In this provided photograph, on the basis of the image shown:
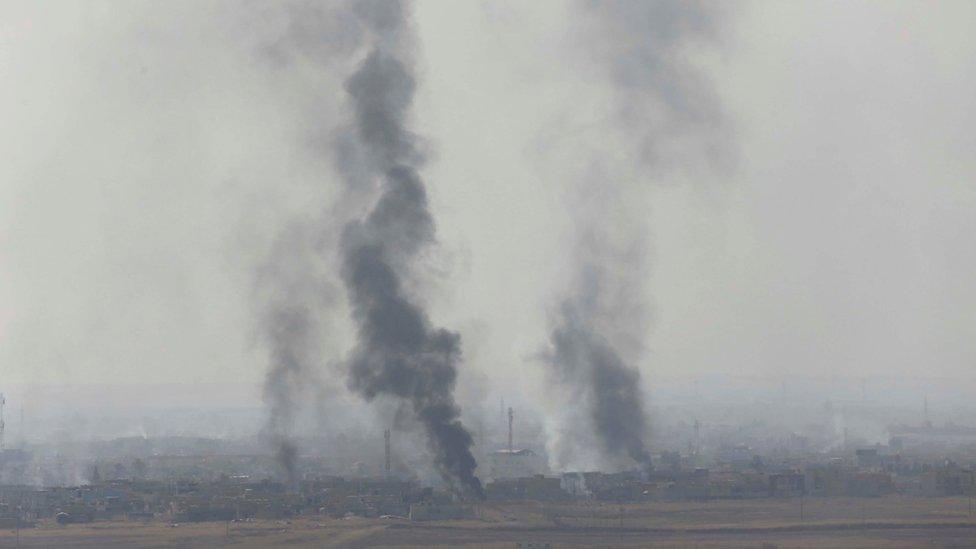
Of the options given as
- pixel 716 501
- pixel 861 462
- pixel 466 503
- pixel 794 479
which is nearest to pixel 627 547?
pixel 466 503

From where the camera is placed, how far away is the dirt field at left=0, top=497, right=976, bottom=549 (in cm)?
6831

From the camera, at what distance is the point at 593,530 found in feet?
237

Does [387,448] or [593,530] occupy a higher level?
[387,448]

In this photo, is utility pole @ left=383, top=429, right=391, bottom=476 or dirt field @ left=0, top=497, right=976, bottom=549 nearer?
dirt field @ left=0, top=497, right=976, bottom=549

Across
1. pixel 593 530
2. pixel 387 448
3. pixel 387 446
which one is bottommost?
pixel 593 530

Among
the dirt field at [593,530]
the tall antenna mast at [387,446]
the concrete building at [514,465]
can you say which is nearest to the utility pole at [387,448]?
the tall antenna mast at [387,446]

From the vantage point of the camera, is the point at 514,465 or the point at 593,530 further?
the point at 514,465

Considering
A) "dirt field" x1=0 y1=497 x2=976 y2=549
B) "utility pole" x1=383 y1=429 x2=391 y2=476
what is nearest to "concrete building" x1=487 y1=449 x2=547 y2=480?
"utility pole" x1=383 y1=429 x2=391 y2=476

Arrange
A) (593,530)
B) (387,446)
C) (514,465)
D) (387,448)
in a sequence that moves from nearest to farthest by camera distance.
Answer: (593,530) < (387,446) < (387,448) < (514,465)

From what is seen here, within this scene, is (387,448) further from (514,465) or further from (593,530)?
(593,530)

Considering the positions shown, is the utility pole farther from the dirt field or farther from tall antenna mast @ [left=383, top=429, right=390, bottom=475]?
the dirt field

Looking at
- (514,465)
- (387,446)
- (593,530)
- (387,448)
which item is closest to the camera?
(593,530)

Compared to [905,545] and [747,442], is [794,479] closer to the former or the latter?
[905,545]

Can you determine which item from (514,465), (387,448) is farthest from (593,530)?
(514,465)
